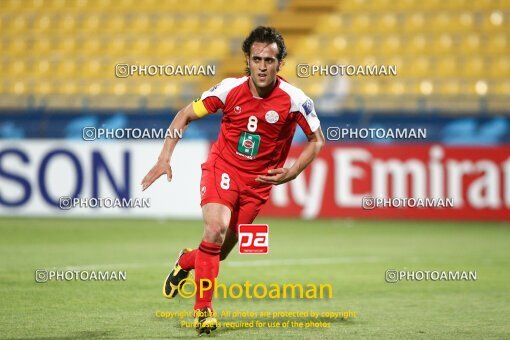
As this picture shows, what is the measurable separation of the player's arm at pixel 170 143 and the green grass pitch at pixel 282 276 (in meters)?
1.12

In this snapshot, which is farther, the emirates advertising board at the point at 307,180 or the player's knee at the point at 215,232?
the emirates advertising board at the point at 307,180

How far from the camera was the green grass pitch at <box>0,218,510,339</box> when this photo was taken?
7.25 m

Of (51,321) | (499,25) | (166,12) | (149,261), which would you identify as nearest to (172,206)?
(149,261)

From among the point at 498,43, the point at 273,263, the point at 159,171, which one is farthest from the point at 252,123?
the point at 498,43

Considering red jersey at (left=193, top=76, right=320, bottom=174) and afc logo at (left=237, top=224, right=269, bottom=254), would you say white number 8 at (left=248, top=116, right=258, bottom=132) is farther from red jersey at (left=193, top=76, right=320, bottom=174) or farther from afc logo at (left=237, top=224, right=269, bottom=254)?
afc logo at (left=237, top=224, right=269, bottom=254)

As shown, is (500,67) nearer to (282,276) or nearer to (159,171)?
(282,276)

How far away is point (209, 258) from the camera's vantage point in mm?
7031

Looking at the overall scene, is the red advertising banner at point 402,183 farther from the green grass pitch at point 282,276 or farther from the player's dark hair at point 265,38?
the player's dark hair at point 265,38

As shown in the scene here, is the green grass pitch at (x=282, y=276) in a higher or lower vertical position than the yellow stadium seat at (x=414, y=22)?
lower

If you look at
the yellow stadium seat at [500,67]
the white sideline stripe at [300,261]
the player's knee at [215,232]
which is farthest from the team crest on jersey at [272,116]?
the yellow stadium seat at [500,67]

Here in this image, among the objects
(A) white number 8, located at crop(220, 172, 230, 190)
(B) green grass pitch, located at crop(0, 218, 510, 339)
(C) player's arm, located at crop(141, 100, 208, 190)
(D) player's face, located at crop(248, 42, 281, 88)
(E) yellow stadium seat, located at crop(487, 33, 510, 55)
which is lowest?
(B) green grass pitch, located at crop(0, 218, 510, 339)

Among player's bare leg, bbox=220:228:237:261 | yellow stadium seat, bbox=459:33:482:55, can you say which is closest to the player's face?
player's bare leg, bbox=220:228:237:261

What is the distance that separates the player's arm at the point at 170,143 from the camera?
6.90 meters

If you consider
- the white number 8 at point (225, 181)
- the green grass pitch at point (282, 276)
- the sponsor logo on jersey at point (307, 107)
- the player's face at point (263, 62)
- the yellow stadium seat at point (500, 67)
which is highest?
the yellow stadium seat at point (500, 67)
